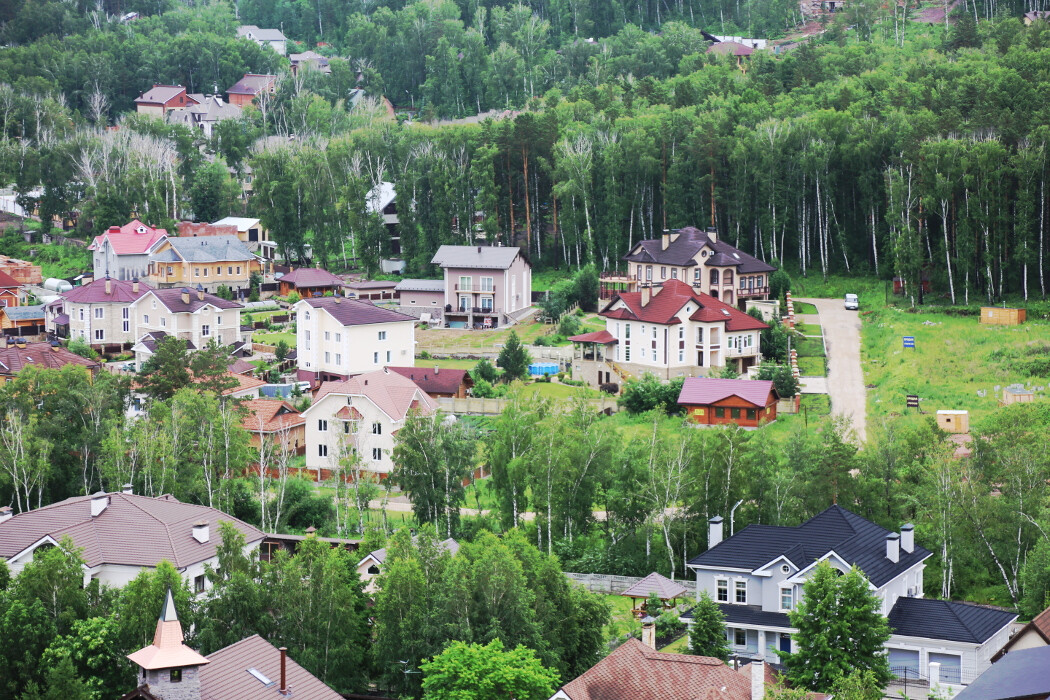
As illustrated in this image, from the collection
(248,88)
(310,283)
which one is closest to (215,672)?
(310,283)

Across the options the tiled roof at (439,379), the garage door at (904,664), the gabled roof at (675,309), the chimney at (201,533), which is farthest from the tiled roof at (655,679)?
the gabled roof at (675,309)

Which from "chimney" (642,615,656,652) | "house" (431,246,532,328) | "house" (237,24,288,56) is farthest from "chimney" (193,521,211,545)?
"house" (237,24,288,56)

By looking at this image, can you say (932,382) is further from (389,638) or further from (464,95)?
(464,95)

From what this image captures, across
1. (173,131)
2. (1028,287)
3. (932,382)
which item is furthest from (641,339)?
(173,131)

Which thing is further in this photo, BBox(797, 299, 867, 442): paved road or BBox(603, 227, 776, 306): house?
BBox(603, 227, 776, 306): house

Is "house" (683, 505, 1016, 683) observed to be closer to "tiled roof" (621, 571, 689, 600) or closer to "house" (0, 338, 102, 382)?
"tiled roof" (621, 571, 689, 600)

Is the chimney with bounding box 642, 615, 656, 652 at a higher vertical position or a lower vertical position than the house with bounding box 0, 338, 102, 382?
lower

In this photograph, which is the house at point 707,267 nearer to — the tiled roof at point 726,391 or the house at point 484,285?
the house at point 484,285
